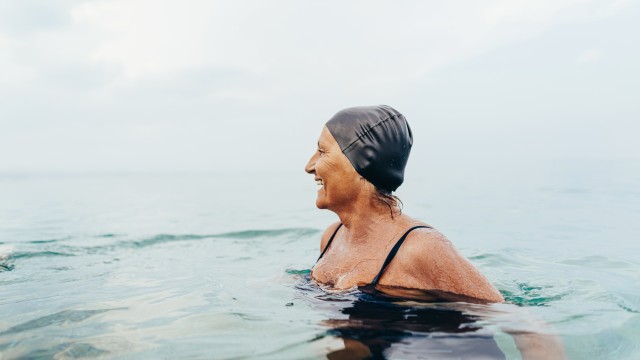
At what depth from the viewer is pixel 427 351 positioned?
9.41 feet

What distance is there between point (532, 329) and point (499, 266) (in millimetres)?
4284

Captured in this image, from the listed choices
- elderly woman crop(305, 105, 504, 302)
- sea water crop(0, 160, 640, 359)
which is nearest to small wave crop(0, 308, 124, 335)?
sea water crop(0, 160, 640, 359)

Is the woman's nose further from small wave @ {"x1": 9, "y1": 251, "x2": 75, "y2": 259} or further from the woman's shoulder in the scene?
small wave @ {"x1": 9, "y1": 251, "x2": 75, "y2": 259}

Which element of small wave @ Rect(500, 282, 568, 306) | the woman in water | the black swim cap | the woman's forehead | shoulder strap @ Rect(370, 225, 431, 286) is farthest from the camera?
small wave @ Rect(500, 282, 568, 306)

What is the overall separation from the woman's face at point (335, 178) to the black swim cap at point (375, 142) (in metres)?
0.05

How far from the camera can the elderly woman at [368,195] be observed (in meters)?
3.55

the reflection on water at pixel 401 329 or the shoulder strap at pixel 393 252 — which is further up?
the shoulder strap at pixel 393 252

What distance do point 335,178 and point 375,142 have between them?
40 centimetres

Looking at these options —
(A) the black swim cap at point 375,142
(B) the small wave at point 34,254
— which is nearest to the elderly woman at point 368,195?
(A) the black swim cap at point 375,142

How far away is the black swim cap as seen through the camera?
149 inches

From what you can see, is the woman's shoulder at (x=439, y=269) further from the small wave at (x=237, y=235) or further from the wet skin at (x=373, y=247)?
the small wave at (x=237, y=235)

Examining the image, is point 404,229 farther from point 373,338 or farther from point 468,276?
point 373,338

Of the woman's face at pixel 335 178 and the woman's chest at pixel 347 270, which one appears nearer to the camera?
the woman's chest at pixel 347 270

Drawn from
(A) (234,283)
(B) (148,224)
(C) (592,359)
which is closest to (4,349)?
(A) (234,283)
